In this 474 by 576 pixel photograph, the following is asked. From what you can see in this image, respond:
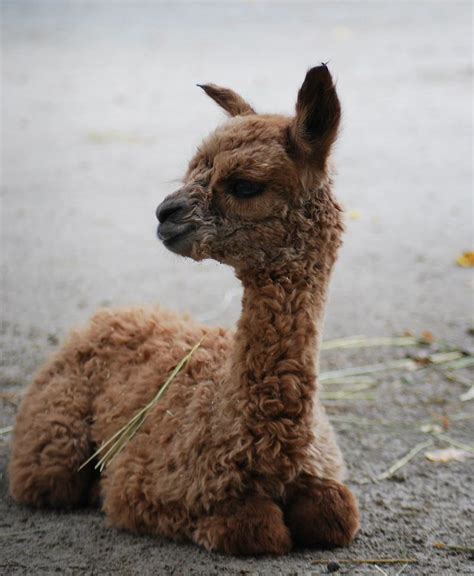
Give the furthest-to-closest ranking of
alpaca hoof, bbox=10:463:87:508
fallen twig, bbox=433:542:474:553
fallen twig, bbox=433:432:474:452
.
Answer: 1. fallen twig, bbox=433:432:474:452
2. alpaca hoof, bbox=10:463:87:508
3. fallen twig, bbox=433:542:474:553

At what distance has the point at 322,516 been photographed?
3.15 m

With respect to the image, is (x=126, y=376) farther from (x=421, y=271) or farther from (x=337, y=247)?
(x=421, y=271)

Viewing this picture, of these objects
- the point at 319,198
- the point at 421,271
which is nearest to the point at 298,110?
the point at 319,198

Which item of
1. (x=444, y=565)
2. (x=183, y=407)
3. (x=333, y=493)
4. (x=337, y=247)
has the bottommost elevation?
(x=444, y=565)

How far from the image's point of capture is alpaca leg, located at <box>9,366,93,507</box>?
12.0 feet

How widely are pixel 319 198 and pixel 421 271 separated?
4263mm

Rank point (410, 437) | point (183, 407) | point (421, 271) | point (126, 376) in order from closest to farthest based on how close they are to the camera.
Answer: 1. point (183, 407)
2. point (126, 376)
3. point (410, 437)
4. point (421, 271)

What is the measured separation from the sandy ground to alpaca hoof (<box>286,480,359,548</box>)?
0.28ft

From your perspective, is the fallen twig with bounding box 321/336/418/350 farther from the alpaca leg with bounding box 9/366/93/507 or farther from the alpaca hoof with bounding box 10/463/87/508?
the alpaca hoof with bounding box 10/463/87/508

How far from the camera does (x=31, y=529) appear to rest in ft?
11.3

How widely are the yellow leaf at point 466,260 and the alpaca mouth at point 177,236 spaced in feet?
14.3

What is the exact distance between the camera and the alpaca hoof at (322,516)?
315cm

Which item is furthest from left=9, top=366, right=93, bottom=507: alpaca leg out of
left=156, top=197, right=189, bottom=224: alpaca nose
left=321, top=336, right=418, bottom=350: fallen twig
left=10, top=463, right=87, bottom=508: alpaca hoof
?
left=321, top=336, right=418, bottom=350: fallen twig

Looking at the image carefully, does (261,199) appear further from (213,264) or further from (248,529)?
(213,264)
